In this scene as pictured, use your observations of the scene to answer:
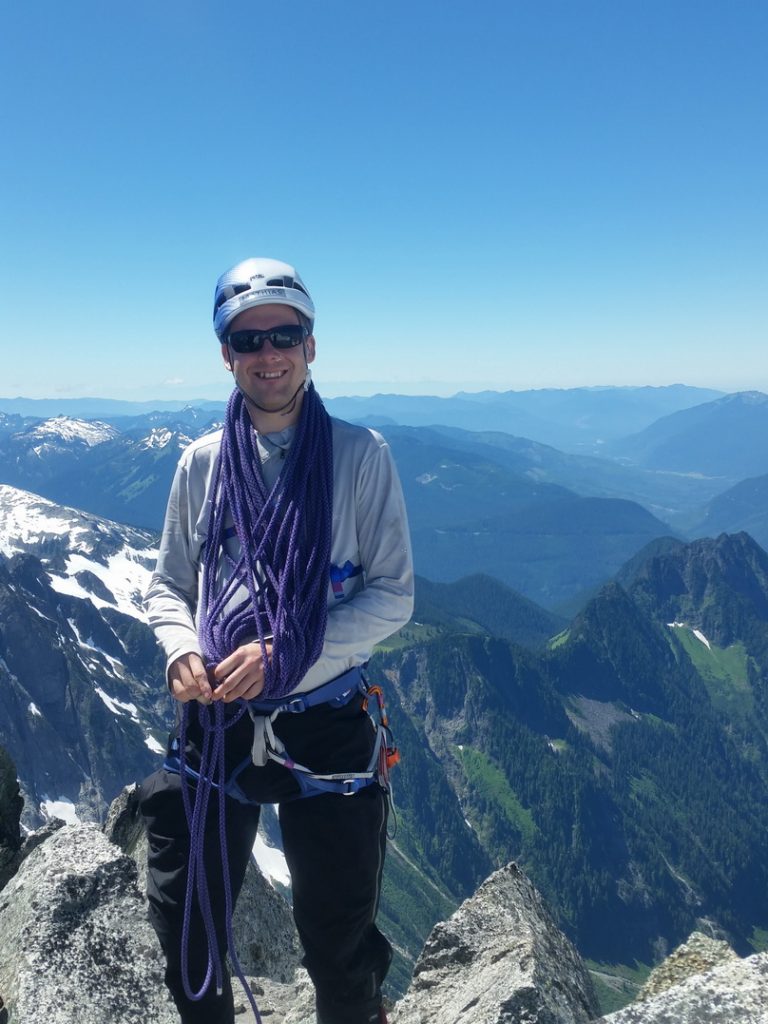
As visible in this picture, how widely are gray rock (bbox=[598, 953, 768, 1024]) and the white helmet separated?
514 centimetres

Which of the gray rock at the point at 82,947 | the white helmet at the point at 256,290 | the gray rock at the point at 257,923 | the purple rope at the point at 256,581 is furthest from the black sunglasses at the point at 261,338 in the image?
the gray rock at the point at 257,923

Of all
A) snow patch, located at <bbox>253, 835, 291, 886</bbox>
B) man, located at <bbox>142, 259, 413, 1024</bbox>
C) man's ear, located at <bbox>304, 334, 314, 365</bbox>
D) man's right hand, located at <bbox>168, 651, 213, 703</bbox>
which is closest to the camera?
man's right hand, located at <bbox>168, 651, 213, 703</bbox>

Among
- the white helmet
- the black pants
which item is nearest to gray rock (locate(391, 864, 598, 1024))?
the black pants

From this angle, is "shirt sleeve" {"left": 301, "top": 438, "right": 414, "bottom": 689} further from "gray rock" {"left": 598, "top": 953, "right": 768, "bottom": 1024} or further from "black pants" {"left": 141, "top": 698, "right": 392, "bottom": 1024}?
"gray rock" {"left": 598, "top": 953, "right": 768, "bottom": 1024}

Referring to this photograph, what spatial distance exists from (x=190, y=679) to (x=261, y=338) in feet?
9.08

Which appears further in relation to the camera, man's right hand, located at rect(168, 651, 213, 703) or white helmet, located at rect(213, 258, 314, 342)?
white helmet, located at rect(213, 258, 314, 342)

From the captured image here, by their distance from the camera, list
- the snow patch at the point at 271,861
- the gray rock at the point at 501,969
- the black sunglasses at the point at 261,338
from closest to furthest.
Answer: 1. the black sunglasses at the point at 261,338
2. the gray rock at the point at 501,969
3. the snow patch at the point at 271,861

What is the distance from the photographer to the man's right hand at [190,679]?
522cm

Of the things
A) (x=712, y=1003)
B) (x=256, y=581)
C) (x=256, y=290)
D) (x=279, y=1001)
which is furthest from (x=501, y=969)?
(x=256, y=290)

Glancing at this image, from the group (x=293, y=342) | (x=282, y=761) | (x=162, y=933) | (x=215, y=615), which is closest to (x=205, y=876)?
(x=162, y=933)

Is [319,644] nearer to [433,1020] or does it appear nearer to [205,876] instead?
[205,876]

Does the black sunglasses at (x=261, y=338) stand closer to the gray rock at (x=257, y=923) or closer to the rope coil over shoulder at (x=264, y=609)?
the rope coil over shoulder at (x=264, y=609)

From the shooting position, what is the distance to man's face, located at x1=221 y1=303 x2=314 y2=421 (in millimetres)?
5695

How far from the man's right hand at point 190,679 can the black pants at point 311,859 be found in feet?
1.47
